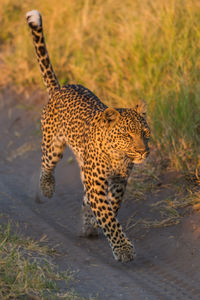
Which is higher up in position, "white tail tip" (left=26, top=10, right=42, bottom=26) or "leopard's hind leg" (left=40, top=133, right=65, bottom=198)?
"white tail tip" (left=26, top=10, right=42, bottom=26)

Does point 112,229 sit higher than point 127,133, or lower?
lower

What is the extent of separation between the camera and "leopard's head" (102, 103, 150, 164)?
527 centimetres

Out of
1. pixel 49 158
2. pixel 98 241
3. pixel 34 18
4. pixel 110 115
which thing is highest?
pixel 34 18

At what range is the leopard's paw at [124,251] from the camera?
552 centimetres

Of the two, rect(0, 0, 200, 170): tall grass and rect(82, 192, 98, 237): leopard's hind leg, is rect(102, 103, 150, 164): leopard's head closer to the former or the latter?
rect(82, 192, 98, 237): leopard's hind leg

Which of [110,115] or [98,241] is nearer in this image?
[110,115]

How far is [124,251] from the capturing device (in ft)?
18.1

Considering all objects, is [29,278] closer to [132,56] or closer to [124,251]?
[124,251]

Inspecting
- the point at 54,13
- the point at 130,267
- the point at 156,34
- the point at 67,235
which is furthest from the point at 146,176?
the point at 54,13

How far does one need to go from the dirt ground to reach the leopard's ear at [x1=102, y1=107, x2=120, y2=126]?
52.3 inches

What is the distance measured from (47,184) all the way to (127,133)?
2068 mm

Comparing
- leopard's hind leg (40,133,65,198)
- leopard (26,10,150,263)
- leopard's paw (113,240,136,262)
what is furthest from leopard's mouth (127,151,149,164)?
leopard's hind leg (40,133,65,198)

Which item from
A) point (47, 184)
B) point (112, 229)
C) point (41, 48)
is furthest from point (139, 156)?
point (41, 48)

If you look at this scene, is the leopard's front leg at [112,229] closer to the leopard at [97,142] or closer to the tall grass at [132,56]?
the leopard at [97,142]
